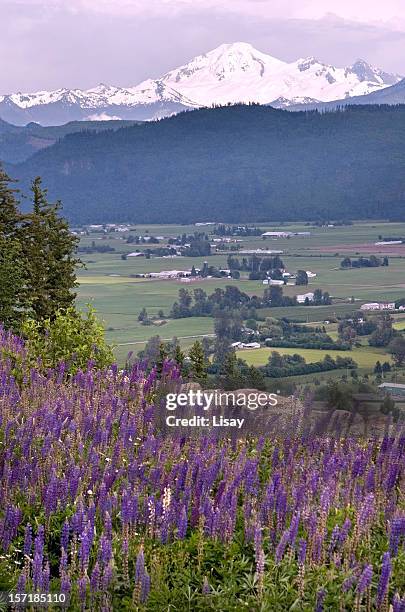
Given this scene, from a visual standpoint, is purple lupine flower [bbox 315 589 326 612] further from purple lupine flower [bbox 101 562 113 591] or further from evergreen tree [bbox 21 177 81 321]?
evergreen tree [bbox 21 177 81 321]

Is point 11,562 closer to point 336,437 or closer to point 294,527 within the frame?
point 294,527

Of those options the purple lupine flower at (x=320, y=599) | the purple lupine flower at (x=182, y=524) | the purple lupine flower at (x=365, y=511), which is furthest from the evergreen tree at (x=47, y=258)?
the purple lupine flower at (x=320, y=599)

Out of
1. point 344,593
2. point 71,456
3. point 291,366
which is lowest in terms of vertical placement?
point 291,366

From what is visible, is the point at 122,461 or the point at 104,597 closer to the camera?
the point at 104,597

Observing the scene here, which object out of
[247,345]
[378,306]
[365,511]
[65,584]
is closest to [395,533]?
[365,511]

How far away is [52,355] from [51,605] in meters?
9.00

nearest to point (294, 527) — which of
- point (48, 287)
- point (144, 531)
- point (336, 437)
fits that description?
point (144, 531)

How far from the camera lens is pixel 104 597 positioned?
6070 millimetres

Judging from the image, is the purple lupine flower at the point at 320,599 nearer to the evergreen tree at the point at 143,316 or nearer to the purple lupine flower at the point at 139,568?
the purple lupine flower at the point at 139,568

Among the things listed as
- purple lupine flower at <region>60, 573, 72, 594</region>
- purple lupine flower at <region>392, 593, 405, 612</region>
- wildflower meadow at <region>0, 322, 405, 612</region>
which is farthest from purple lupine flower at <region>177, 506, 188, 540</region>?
purple lupine flower at <region>392, 593, 405, 612</region>

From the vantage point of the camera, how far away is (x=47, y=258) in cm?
3547

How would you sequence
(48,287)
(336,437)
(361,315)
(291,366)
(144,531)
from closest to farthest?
(144,531)
(336,437)
(48,287)
(291,366)
(361,315)

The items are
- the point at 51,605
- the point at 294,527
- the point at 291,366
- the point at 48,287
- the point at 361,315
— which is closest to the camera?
the point at 51,605

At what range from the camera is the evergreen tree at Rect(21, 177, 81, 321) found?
111ft
